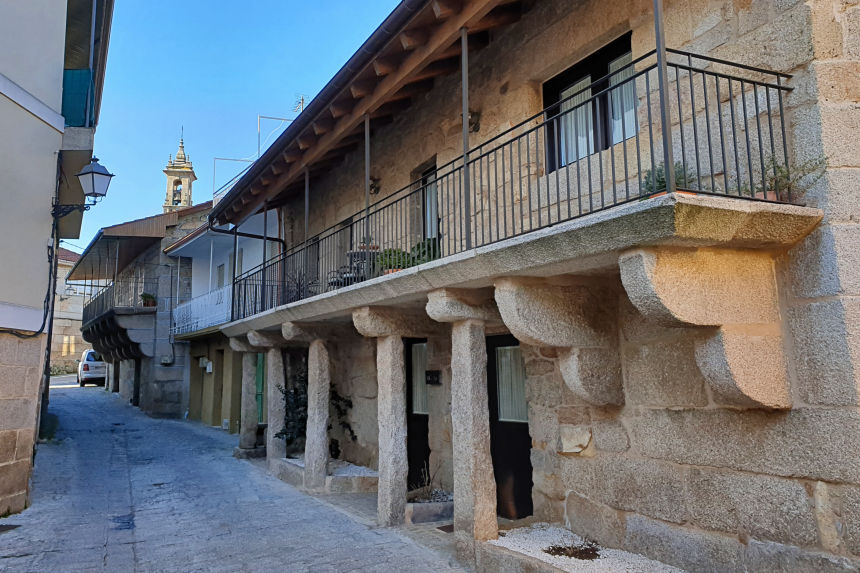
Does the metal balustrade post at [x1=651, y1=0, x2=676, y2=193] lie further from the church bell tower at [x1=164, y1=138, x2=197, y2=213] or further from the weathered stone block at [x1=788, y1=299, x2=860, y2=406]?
the church bell tower at [x1=164, y1=138, x2=197, y2=213]

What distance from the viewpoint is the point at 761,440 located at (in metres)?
3.71

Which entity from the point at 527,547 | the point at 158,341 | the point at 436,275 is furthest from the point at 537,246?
the point at 158,341

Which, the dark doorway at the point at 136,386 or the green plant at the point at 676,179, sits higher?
the green plant at the point at 676,179

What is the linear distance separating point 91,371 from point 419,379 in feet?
87.9

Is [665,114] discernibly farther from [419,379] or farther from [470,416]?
[419,379]

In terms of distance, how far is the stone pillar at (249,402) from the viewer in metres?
11.1

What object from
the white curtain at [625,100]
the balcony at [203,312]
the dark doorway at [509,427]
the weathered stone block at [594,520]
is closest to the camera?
the weathered stone block at [594,520]

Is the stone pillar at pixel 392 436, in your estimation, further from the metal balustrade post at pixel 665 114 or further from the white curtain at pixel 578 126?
the metal balustrade post at pixel 665 114

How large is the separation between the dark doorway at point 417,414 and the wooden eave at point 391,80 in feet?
9.76

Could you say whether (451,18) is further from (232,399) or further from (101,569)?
(232,399)

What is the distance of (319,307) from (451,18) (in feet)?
12.2

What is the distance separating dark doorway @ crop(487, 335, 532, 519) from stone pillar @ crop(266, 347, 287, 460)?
14.6 feet

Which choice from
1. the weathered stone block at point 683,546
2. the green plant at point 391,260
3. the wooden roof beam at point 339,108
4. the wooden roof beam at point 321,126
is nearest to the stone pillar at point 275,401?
the wooden roof beam at point 321,126

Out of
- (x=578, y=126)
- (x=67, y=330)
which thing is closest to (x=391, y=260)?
(x=578, y=126)
